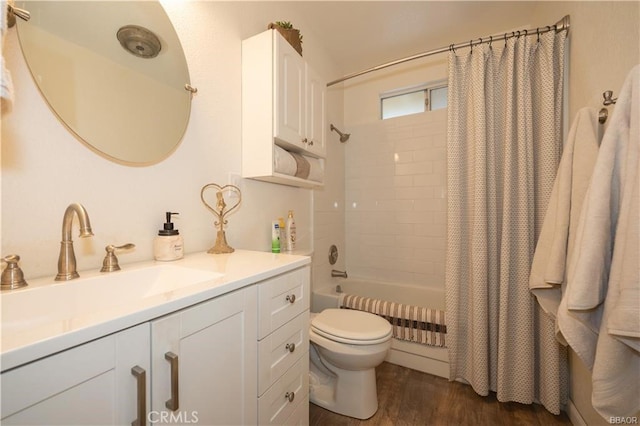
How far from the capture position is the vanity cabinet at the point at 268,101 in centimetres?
133

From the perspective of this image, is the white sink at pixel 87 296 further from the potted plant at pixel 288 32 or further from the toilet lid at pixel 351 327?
the potted plant at pixel 288 32

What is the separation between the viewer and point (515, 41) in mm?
1593

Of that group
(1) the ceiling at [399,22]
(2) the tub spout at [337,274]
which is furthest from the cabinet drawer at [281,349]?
(1) the ceiling at [399,22]

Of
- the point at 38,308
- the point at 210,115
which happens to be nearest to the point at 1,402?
the point at 38,308

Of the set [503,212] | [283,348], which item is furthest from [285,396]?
[503,212]

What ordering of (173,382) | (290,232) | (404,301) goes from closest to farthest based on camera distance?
(173,382) < (290,232) < (404,301)

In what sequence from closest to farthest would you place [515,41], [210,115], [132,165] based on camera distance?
→ 1. [132,165]
2. [210,115]
3. [515,41]

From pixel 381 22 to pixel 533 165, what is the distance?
146 cm

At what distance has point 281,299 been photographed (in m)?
0.90

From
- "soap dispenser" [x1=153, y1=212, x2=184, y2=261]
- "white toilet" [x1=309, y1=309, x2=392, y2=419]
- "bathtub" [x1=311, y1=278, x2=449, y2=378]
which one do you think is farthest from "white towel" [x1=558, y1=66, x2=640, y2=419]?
"soap dispenser" [x1=153, y1=212, x2=184, y2=261]

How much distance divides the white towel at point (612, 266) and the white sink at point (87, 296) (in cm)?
109

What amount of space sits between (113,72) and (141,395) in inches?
39.1

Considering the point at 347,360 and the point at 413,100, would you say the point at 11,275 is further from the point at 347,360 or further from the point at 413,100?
the point at 413,100

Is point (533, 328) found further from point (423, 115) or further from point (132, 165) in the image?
point (132, 165)
